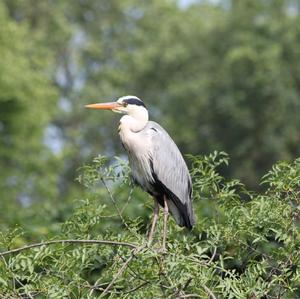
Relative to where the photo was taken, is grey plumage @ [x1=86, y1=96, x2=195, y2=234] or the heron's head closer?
grey plumage @ [x1=86, y1=96, x2=195, y2=234]

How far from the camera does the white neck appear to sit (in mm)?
6871

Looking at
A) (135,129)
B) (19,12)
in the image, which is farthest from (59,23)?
(135,129)

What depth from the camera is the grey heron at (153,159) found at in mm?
6625

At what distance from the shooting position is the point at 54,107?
94.7 ft

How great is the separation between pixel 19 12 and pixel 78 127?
18.2 ft

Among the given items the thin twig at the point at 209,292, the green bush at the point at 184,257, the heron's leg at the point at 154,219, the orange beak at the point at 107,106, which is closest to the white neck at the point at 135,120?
the orange beak at the point at 107,106

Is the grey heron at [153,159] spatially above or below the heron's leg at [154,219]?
above

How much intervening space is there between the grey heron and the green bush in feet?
2.35

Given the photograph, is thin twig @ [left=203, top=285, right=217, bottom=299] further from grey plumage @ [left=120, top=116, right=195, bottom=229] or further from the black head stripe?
the black head stripe

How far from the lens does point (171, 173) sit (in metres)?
6.69

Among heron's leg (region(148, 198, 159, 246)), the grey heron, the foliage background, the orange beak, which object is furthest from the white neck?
the foliage background

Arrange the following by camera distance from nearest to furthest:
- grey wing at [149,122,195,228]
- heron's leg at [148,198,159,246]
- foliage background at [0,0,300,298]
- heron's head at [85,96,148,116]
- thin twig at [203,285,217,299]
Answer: thin twig at [203,285,217,299], heron's leg at [148,198,159,246], grey wing at [149,122,195,228], heron's head at [85,96,148,116], foliage background at [0,0,300,298]

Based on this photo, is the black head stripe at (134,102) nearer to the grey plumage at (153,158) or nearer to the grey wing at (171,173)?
the grey plumage at (153,158)

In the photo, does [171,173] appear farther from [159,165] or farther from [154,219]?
[154,219]
